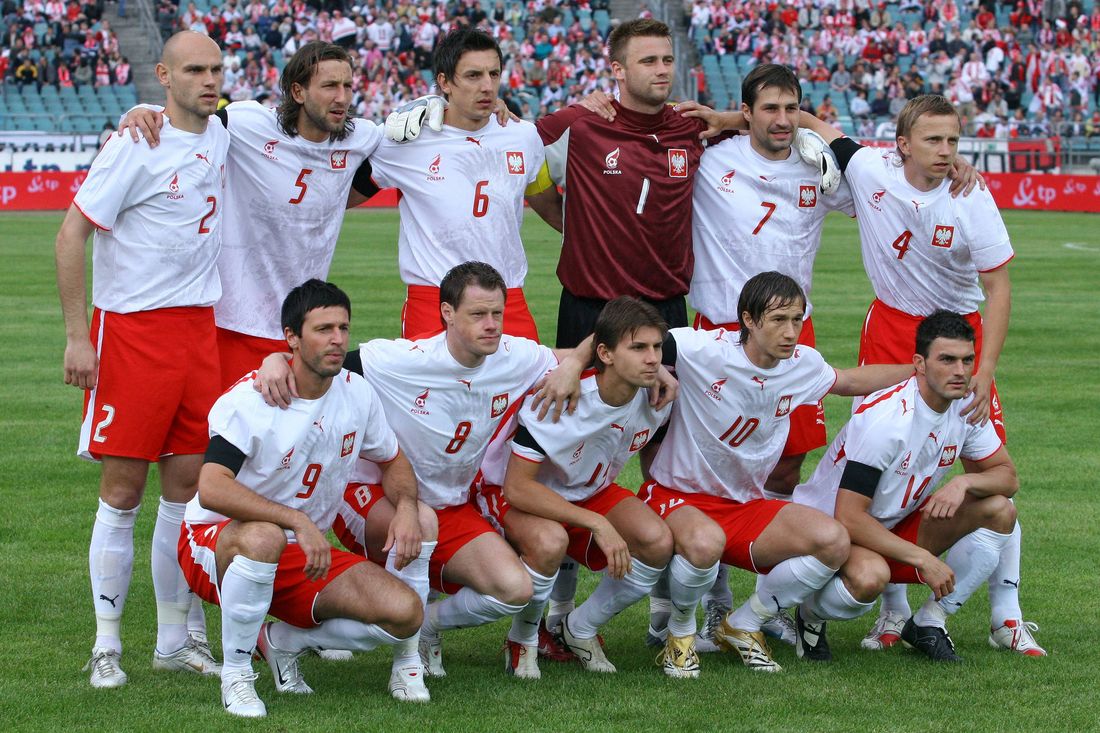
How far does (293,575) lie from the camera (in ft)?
18.3

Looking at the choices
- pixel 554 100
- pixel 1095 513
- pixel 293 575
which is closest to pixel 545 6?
pixel 554 100

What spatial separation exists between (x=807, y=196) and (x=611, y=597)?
2196 mm

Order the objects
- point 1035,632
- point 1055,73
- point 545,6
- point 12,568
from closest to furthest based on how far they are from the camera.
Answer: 1. point 1035,632
2. point 12,568
3. point 1055,73
4. point 545,6

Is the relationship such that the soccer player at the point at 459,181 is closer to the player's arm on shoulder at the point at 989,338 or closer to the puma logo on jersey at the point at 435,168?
the puma logo on jersey at the point at 435,168

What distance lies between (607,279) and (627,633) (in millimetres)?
1636

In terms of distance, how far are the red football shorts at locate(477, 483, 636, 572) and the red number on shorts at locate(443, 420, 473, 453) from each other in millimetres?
293

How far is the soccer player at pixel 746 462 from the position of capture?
19.7 ft

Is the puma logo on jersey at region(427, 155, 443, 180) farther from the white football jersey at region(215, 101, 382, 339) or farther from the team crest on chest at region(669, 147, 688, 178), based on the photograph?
the team crest on chest at region(669, 147, 688, 178)

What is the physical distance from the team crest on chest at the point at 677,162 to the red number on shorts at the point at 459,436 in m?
1.69

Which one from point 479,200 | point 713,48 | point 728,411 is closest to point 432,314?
point 479,200

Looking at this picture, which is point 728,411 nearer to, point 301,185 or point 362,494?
point 362,494

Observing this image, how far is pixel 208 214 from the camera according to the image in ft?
20.1

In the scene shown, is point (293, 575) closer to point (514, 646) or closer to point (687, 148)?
point (514, 646)

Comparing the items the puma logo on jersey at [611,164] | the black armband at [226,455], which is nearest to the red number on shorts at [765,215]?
the puma logo on jersey at [611,164]
